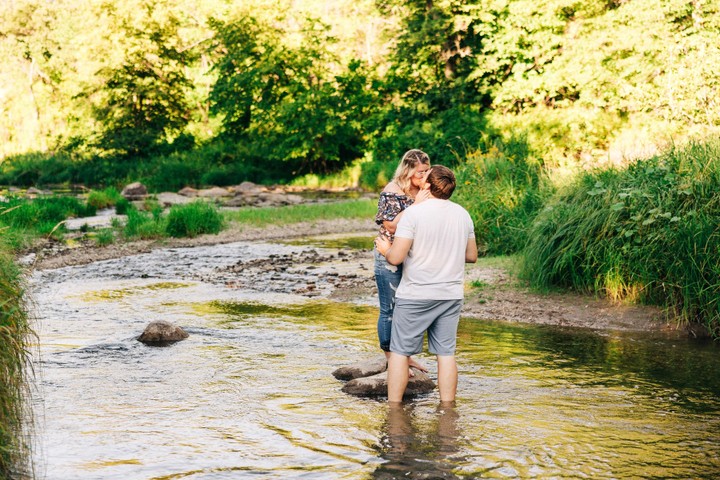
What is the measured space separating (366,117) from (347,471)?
38443mm

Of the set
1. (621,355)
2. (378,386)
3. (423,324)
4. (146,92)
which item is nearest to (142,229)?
(621,355)

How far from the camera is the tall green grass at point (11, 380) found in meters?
5.10

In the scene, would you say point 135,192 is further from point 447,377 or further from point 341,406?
point 447,377

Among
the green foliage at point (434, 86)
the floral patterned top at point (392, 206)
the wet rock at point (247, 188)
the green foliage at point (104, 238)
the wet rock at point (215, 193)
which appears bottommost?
the green foliage at point (104, 238)

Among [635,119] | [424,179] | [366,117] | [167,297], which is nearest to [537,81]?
[635,119]

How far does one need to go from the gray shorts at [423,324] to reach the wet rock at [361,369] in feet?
4.16

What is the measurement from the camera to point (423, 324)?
6.80 meters

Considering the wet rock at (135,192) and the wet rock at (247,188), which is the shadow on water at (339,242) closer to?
the wet rock at (247,188)

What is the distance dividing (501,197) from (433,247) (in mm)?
9816

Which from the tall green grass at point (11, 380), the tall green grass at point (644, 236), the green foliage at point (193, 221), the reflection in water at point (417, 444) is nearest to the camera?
the tall green grass at point (11, 380)

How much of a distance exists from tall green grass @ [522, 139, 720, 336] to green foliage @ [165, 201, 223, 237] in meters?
11.0

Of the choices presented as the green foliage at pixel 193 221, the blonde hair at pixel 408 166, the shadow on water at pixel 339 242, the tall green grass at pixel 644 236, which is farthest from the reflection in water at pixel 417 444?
the green foliage at pixel 193 221

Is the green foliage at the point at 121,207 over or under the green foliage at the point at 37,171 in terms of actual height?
under

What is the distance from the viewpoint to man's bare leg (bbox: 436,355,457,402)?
7.00 meters
